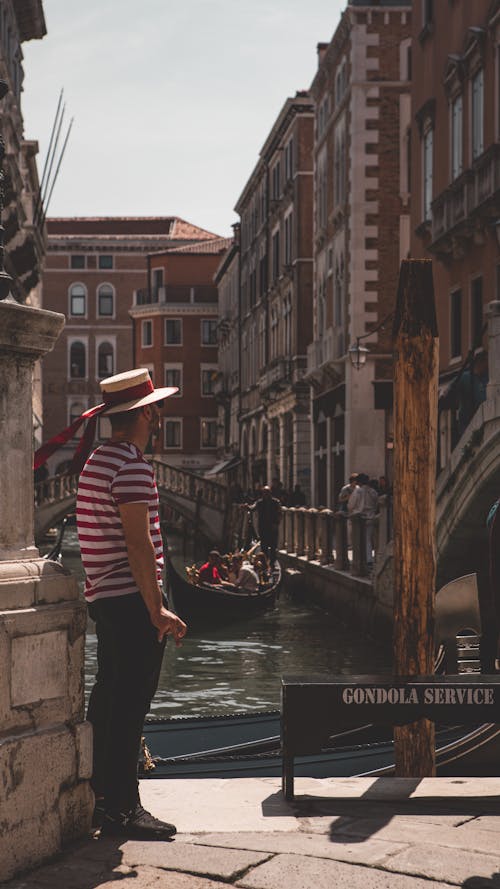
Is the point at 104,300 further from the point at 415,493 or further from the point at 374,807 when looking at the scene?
the point at 374,807

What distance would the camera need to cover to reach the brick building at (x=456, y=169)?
15594 mm

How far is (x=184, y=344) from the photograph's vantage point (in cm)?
5219

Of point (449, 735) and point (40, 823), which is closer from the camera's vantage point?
point (40, 823)

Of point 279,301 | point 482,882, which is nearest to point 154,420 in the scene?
point 482,882

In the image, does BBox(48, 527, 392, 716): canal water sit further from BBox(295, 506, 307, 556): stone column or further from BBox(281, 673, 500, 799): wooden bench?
BBox(281, 673, 500, 799): wooden bench

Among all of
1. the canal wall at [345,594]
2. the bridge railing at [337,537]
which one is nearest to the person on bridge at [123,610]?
the canal wall at [345,594]

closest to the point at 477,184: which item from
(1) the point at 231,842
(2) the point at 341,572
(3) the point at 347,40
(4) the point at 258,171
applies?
(2) the point at 341,572

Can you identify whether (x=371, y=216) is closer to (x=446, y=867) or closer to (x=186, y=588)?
(x=186, y=588)

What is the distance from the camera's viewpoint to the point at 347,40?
24.7 meters

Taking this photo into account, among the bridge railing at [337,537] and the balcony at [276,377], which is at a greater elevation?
the balcony at [276,377]

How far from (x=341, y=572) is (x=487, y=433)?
6.46m

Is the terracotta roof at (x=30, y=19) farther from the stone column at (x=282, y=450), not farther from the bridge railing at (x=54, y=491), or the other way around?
the stone column at (x=282, y=450)

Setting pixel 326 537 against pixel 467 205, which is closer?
pixel 467 205

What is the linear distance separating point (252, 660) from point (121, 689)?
10.6 m
